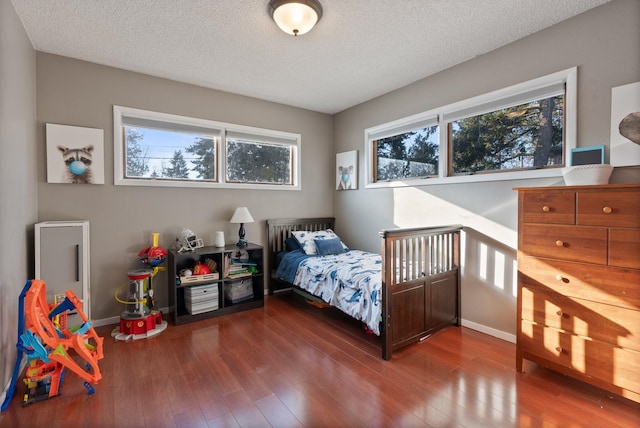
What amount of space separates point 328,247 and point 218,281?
134 centimetres

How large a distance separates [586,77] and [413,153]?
5.20ft

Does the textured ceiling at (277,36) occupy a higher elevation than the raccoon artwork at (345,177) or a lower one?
higher

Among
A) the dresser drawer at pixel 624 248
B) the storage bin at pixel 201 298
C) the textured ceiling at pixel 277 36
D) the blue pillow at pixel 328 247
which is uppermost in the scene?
the textured ceiling at pixel 277 36

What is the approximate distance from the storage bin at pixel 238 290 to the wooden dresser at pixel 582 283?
103 inches

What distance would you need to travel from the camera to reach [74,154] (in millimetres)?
2779

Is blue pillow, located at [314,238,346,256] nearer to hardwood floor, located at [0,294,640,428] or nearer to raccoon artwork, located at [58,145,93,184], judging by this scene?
hardwood floor, located at [0,294,640,428]

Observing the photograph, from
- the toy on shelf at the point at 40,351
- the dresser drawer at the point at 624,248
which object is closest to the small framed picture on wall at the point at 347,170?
the dresser drawer at the point at 624,248

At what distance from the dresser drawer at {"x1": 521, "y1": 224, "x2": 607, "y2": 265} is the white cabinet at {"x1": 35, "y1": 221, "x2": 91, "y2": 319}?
3465 millimetres

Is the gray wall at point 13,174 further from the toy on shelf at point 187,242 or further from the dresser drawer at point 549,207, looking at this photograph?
the dresser drawer at point 549,207

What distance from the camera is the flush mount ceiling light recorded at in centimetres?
196

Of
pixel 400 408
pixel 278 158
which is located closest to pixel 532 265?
pixel 400 408

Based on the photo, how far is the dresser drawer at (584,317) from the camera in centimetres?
166

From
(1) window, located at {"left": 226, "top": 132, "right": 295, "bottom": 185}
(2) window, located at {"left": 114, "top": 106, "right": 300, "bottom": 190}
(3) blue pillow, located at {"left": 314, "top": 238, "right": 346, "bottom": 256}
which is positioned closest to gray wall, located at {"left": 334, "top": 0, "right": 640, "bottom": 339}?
(3) blue pillow, located at {"left": 314, "top": 238, "right": 346, "bottom": 256}

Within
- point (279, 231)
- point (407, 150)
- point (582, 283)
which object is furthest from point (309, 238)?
point (582, 283)
